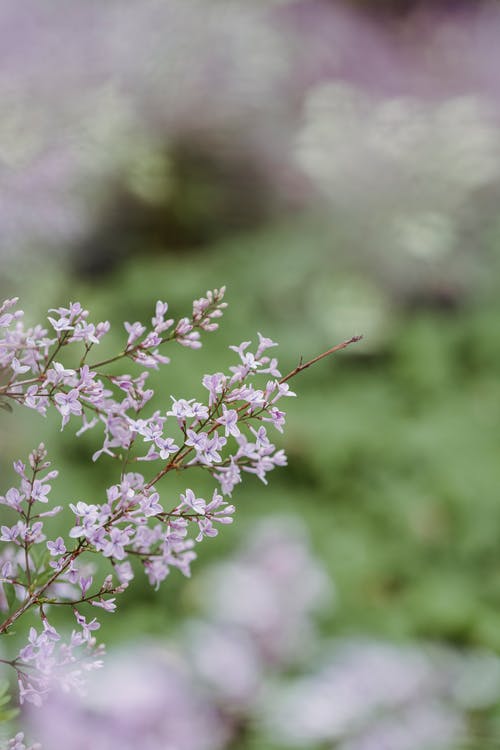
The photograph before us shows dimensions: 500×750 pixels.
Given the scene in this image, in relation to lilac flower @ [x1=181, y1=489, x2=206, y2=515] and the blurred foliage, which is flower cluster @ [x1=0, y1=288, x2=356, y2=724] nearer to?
lilac flower @ [x1=181, y1=489, x2=206, y2=515]

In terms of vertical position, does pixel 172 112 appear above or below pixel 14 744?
above

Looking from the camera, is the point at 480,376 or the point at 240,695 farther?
the point at 480,376

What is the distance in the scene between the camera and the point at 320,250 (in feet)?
12.3

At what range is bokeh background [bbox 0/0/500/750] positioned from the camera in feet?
7.04

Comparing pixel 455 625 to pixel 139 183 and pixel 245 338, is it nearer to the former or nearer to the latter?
pixel 245 338

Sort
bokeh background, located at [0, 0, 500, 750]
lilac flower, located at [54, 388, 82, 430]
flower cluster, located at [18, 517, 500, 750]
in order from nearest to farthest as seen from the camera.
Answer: lilac flower, located at [54, 388, 82, 430]
flower cluster, located at [18, 517, 500, 750]
bokeh background, located at [0, 0, 500, 750]

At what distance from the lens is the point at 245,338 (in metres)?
3.10

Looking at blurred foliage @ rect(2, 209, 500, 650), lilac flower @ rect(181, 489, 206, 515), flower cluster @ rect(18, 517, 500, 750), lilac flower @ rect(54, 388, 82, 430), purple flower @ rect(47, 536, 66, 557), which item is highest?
blurred foliage @ rect(2, 209, 500, 650)

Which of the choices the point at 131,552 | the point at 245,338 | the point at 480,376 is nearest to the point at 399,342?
the point at 480,376

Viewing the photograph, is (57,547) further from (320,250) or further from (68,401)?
(320,250)

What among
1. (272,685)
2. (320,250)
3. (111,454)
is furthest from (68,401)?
(320,250)

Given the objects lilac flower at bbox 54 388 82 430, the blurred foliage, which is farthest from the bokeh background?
lilac flower at bbox 54 388 82 430

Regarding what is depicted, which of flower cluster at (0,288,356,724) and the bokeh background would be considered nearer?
flower cluster at (0,288,356,724)

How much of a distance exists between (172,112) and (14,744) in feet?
11.8
